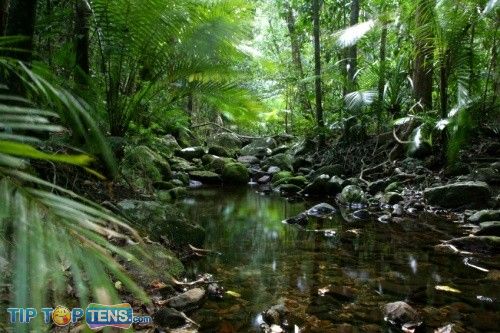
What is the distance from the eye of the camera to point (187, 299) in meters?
2.14

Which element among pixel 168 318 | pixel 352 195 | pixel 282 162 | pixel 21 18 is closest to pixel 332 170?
pixel 352 195

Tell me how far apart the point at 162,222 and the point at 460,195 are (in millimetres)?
3574

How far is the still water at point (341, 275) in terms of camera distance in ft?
6.89

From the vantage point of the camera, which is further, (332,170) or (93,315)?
(332,170)

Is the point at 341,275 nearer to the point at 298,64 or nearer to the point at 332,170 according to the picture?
the point at 332,170

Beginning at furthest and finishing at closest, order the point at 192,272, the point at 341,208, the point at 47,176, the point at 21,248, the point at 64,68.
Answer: the point at 341,208 → the point at 64,68 → the point at 192,272 → the point at 47,176 → the point at 21,248

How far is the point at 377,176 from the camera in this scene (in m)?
6.60

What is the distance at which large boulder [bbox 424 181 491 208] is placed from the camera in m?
4.68

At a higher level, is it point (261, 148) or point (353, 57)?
point (353, 57)

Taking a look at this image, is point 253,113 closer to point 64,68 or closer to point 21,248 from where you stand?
point 64,68

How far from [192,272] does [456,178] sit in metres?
4.18

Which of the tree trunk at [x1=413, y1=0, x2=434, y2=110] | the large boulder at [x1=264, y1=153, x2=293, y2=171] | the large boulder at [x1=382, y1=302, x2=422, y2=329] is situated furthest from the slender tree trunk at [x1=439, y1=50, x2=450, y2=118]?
the large boulder at [x1=382, y1=302, x2=422, y2=329]

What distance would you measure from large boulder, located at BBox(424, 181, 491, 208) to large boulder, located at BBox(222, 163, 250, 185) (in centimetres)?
396

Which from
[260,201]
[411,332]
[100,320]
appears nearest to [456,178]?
[260,201]
